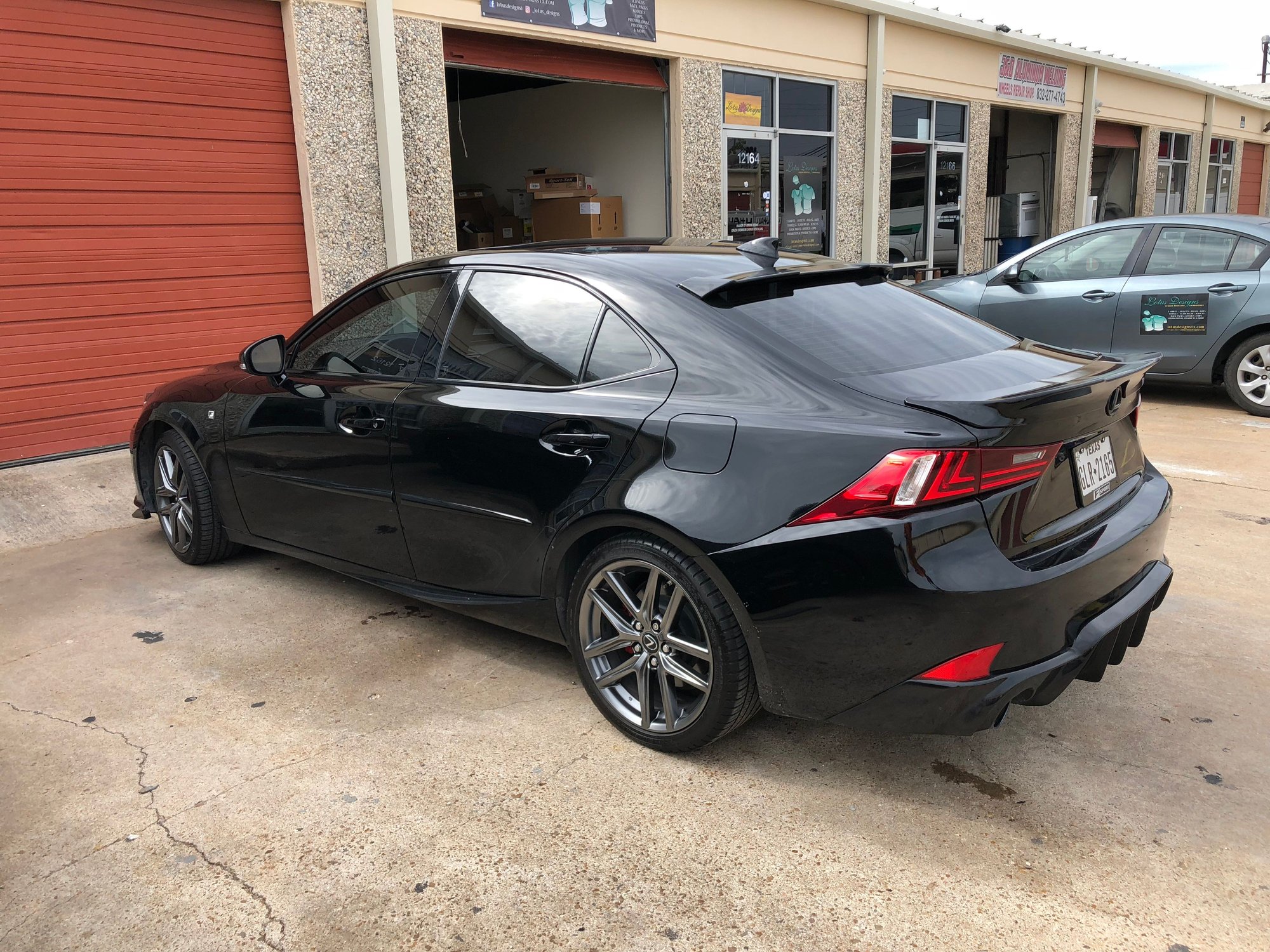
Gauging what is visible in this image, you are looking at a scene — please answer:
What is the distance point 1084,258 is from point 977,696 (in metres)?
7.00

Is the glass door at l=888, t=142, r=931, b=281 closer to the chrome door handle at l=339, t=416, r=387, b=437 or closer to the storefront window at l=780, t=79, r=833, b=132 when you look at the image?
the storefront window at l=780, t=79, r=833, b=132

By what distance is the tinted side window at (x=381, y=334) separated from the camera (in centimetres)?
375

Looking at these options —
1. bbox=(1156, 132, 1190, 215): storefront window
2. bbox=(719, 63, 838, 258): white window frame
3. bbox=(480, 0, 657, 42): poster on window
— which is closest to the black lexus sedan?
bbox=(480, 0, 657, 42): poster on window

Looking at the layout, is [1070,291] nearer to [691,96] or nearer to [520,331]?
[691,96]

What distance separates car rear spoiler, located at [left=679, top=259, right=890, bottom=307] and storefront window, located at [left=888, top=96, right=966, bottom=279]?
1083 cm

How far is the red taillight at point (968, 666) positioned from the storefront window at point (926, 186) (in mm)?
11952

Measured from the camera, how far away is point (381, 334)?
13.0 ft

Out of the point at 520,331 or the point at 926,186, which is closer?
the point at 520,331

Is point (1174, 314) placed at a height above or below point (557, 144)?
below

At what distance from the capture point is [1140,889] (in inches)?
94.7

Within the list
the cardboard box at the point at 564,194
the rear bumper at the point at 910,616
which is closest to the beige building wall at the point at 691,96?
the cardboard box at the point at 564,194

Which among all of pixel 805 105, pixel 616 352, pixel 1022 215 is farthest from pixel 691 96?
pixel 1022 215

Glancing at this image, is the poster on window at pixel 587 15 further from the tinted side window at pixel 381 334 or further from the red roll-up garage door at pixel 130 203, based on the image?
the tinted side window at pixel 381 334

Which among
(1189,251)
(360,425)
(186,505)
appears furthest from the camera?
(1189,251)
